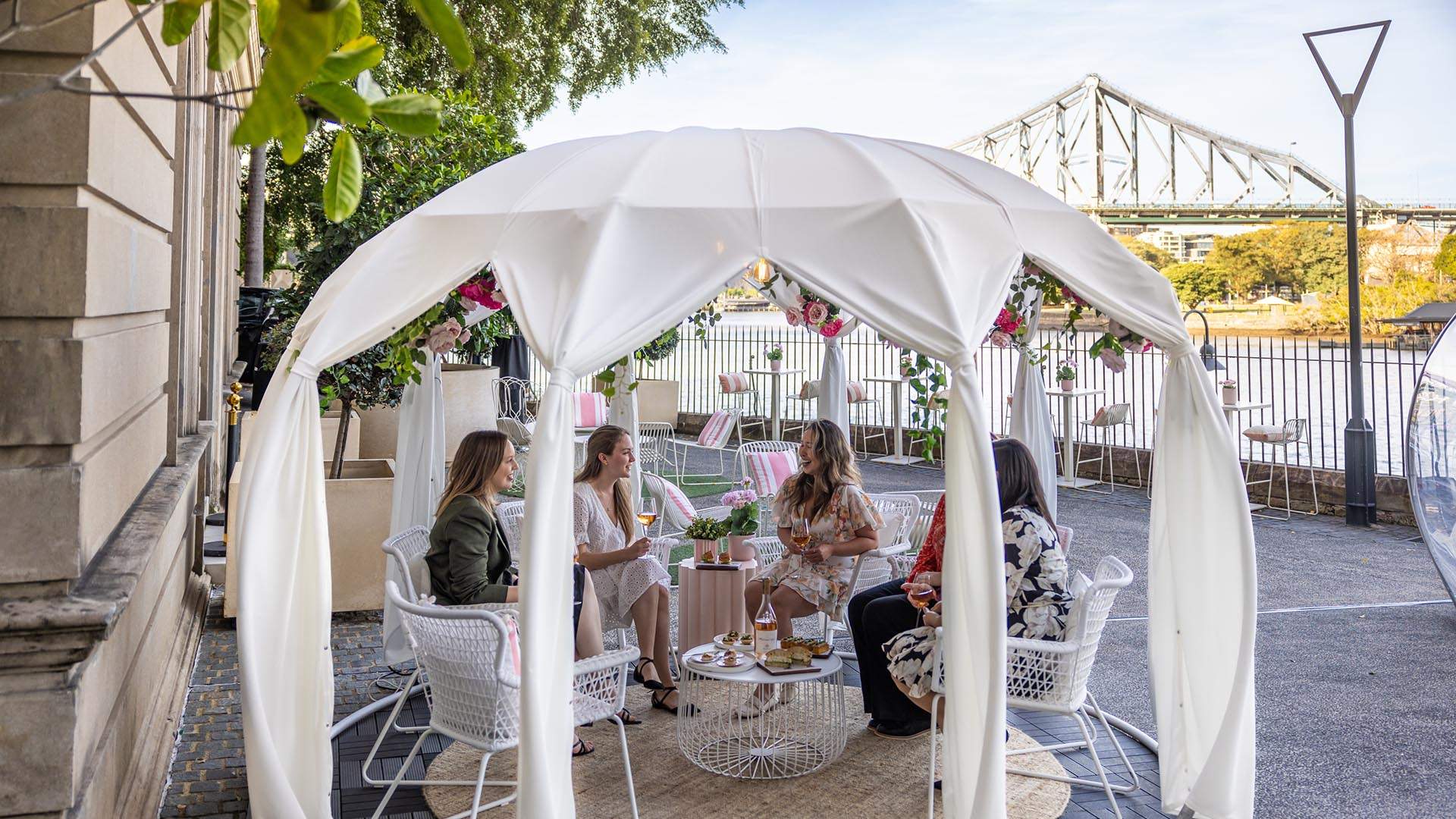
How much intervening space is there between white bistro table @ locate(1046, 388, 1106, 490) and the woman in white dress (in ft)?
26.5

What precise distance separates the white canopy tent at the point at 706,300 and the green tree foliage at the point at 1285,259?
43.2 metres

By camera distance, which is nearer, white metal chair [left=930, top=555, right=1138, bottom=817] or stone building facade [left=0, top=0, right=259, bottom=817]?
stone building facade [left=0, top=0, right=259, bottom=817]

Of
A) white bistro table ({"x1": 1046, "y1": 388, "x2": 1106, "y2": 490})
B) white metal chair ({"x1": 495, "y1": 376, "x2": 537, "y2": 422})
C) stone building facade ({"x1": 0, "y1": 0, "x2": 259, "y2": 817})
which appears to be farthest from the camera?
white metal chair ({"x1": 495, "y1": 376, "x2": 537, "y2": 422})

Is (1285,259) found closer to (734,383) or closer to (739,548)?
(734,383)

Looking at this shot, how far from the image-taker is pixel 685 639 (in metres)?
5.20

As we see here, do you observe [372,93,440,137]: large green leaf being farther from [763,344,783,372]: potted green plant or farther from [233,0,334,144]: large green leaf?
[763,344,783,372]: potted green plant

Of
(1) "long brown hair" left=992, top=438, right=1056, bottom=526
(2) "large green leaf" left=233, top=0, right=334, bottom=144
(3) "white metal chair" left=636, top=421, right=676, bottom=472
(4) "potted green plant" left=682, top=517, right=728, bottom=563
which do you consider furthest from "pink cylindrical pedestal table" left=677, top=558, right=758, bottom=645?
(3) "white metal chair" left=636, top=421, right=676, bottom=472

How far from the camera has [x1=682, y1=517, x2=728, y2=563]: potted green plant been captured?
522 centimetres

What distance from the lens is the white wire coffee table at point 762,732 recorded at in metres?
4.23

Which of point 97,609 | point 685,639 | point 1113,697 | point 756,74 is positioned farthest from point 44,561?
point 756,74

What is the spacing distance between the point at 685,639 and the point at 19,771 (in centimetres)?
323

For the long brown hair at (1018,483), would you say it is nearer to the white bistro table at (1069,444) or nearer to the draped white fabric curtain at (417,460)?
the draped white fabric curtain at (417,460)

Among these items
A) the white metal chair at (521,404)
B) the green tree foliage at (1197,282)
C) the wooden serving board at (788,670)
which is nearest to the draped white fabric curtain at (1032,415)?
the wooden serving board at (788,670)

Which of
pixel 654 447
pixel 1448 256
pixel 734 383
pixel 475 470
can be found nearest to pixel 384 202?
pixel 475 470
